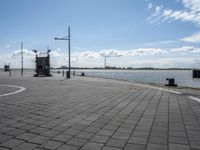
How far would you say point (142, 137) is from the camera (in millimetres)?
4902

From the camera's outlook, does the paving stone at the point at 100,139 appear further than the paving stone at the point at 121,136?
No

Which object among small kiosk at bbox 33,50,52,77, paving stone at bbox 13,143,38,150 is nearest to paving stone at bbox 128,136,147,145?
paving stone at bbox 13,143,38,150

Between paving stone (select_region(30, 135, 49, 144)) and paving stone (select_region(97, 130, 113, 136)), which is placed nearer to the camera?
paving stone (select_region(30, 135, 49, 144))

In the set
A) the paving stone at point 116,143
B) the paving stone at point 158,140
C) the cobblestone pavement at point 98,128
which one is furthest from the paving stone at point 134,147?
the paving stone at point 158,140

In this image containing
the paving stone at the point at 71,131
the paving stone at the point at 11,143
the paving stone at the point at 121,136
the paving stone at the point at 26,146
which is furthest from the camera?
the paving stone at the point at 71,131

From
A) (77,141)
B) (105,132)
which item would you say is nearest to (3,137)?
(77,141)

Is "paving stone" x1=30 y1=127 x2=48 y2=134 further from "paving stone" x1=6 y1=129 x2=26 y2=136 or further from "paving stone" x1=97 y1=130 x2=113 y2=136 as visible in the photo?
"paving stone" x1=97 y1=130 x2=113 y2=136

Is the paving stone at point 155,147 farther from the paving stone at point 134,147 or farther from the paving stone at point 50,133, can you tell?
the paving stone at point 50,133

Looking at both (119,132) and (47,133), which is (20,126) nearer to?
(47,133)

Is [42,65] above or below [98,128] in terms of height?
above

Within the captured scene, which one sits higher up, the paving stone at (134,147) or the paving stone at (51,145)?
the paving stone at (51,145)

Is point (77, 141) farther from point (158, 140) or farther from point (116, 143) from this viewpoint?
point (158, 140)

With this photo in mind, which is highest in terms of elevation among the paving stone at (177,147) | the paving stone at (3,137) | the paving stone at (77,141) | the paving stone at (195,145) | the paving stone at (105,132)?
the paving stone at (3,137)

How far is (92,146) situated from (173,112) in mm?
4255
